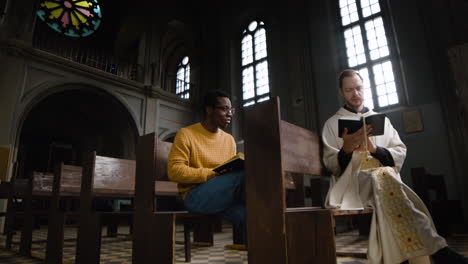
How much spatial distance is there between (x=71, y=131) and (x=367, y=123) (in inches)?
478

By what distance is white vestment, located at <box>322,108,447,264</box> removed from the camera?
62.9 inches

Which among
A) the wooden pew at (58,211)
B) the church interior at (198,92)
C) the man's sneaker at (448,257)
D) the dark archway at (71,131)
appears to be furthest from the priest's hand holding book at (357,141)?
the dark archway at (71,131)

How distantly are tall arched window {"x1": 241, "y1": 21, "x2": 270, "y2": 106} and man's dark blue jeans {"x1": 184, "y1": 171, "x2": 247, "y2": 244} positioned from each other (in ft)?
26.3

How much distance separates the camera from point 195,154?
210 centimetres

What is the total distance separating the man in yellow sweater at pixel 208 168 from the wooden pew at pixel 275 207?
19 cm

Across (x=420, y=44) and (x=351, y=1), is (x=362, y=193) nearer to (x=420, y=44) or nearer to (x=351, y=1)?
(x=420, y=44)

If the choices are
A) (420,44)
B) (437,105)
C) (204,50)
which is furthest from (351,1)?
(204,50)

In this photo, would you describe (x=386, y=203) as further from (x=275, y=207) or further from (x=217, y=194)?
(x=217, y=194)

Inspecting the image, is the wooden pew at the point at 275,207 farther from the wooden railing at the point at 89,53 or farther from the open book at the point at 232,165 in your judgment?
the wooden railing at the point at 89,53

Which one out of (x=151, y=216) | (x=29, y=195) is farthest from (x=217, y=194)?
(x=29, y=195)

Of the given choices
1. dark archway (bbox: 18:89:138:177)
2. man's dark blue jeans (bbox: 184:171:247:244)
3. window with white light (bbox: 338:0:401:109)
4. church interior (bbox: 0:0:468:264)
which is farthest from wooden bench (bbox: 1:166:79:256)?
window with white light (bbox: 338:0:401:109)

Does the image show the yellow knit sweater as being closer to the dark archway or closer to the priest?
the priest

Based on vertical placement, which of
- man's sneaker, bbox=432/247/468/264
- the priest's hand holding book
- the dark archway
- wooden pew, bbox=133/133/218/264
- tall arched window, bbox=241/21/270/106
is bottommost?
man's sneaker, bbox=432/247/468/264

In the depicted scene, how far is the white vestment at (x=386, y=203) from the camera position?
160 cm
